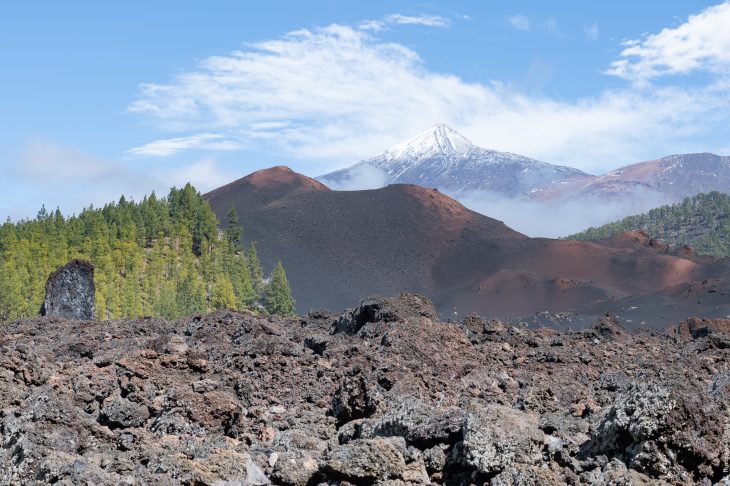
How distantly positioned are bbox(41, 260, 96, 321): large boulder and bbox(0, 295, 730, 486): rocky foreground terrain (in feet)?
58.2

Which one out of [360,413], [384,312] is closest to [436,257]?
[384,312]

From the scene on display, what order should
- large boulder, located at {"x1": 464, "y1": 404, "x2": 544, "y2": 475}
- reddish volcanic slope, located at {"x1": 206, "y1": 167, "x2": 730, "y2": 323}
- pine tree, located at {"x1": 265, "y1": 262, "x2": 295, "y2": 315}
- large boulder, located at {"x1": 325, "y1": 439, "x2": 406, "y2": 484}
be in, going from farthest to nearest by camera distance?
reddish volcanic slope, located at {"x1": 206, "y1": 167, "x2": 730, "y2": 323}
pine tree, located at {"x1": 265, "y1": 262, "x2": 295, "y2": 315}
large boulder, located at {"x1": 464, "y1": 404, "x2": 544, "y2": 475}
large boulder, located at {"x1": 325, "y1": 439, "x2": 406, "y2": 484}

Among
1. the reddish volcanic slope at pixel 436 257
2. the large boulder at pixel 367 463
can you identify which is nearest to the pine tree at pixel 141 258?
the reddish volcanic slope at pixel 436 257

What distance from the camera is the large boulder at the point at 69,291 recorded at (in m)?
36.5

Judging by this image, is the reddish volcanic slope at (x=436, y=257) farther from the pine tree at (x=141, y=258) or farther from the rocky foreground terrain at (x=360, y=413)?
the rocky foreground terrain at (x=360, y=413)

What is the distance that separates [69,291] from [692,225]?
333 feet

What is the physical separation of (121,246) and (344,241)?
29.4 m

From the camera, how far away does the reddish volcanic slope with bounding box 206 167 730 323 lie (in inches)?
3007

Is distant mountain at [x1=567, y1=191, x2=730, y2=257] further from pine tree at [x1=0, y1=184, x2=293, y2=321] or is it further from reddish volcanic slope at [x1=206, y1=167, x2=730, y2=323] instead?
pine tree at [x1=0, y1=184, x2=293, y2=321]

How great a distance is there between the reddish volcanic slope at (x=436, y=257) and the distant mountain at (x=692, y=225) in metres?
17.4

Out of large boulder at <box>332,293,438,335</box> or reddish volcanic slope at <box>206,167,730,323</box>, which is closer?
large boulder at <box>332,293,438,335</box>

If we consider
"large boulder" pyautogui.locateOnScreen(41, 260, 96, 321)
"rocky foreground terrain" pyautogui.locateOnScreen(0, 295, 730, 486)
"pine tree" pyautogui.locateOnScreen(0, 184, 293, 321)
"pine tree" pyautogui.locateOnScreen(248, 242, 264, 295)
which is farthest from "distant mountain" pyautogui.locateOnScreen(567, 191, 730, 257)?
"rocky foreground terrain" pyautogui.locateOnScreen(0, 295, 730, 486)

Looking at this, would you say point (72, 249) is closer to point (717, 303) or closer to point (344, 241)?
point (344, 241)

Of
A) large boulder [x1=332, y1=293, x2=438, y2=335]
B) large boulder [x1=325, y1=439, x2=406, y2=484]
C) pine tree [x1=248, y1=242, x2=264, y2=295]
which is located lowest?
large boulder [x1=325, y1=439, x2=406, y2=484]
